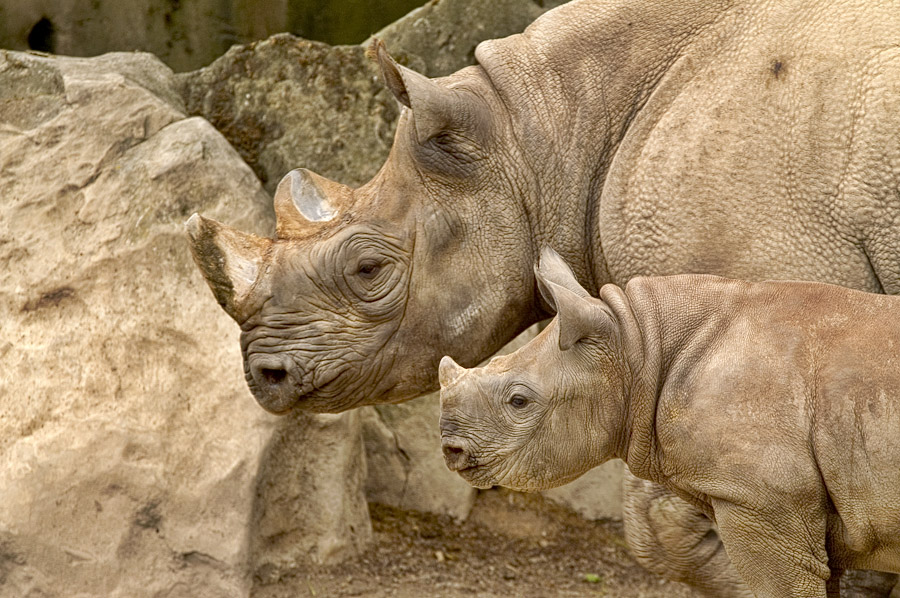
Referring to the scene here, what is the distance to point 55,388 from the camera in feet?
18.6

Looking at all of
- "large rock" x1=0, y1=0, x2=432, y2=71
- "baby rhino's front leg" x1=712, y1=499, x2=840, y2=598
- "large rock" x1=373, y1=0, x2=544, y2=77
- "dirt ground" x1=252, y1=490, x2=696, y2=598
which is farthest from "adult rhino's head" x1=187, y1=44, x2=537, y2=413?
"large rock" x1=0, y1=0, x2=432, y2=71

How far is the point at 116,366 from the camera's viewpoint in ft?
18.8

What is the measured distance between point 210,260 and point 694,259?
1530 millimetres

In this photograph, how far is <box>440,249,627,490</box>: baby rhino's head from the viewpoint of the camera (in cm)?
363

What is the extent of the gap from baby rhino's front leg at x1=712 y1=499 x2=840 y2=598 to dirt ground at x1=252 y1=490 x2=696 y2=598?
8.81 feet

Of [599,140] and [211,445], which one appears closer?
[599,140]

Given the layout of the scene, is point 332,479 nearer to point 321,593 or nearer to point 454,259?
point 321,593

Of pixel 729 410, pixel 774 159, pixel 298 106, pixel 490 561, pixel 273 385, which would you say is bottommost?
pixel 490 561

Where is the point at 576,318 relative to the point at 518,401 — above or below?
above

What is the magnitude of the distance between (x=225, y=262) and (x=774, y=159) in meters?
1.74

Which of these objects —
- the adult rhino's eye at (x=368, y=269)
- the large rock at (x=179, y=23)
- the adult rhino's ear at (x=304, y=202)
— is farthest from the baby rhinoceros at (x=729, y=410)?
the large rock at (x=179, y=23)

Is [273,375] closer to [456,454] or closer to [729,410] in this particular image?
[456,454]

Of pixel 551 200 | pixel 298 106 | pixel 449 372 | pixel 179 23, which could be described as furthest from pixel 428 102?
pixel 179 23

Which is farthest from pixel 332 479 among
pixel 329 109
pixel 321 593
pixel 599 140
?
pixel 599 140
